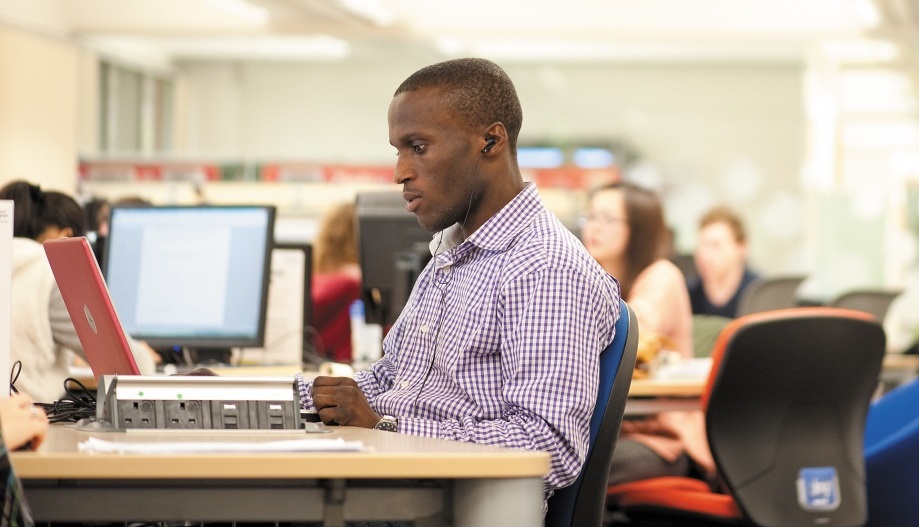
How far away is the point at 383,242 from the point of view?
3.76m

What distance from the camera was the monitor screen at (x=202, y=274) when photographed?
327cm

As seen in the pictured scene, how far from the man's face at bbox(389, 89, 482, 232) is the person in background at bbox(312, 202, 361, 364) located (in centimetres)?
250

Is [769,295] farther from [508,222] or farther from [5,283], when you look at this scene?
[5,283]

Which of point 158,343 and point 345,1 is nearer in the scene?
point 158,343

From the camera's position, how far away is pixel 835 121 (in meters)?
10.2

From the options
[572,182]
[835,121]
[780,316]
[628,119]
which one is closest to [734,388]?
[780,316]

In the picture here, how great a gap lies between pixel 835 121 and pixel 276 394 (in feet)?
30.2

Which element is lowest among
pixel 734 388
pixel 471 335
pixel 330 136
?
pixel 734 388

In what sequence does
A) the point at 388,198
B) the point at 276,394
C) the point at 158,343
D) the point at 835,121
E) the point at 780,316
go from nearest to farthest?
the point at 276,394
the point at 780,316
the point at 158,343
the point at 388,198
the point at 835,121

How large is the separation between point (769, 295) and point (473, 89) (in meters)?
4.06

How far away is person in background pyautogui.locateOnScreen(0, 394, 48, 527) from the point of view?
49.1 inches

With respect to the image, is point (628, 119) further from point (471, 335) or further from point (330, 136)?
point (471, 335)

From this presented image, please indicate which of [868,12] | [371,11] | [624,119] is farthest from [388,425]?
[624,119]

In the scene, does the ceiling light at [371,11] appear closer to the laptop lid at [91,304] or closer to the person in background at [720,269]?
the person in background at [720,269]
